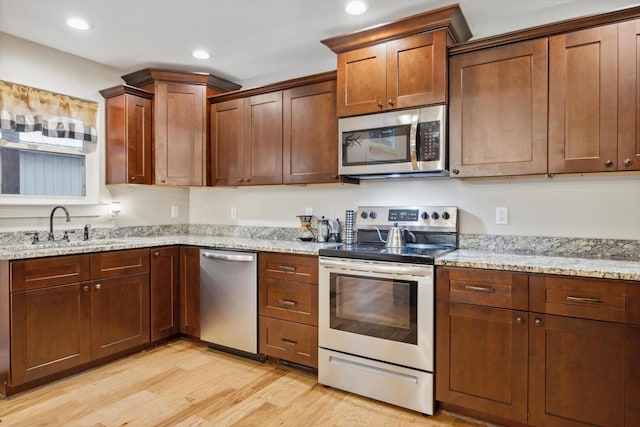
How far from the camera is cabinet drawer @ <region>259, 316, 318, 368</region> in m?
2.65

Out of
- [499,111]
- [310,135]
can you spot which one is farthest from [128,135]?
[499,111]

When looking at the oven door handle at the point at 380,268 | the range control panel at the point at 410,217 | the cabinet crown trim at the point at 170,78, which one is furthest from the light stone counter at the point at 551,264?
the cabinet crown trim at the point at 170,78

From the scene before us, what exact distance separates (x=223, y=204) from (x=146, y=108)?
1145mm

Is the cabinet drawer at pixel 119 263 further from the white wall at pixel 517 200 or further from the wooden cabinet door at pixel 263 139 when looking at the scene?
the white wall at pixel 517 200

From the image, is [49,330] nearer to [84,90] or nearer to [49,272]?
[49,272]

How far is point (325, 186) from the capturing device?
10.8 feet

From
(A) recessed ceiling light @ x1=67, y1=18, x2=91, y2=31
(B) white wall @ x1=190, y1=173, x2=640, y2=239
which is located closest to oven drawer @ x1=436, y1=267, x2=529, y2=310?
(B) white wall @ x1=190, y1=173, x2=640, y2=239

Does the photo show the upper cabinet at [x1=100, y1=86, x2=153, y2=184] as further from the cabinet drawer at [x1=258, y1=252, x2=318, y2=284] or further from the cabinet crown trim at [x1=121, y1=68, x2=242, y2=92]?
the cabinet drawer at [x1=258, y1=252, x2=318, y2=284]

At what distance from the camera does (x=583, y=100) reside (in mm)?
2080

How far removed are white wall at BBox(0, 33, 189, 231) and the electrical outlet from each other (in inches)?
122

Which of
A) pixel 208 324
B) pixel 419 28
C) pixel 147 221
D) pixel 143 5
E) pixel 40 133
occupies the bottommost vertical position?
pixel 208 324

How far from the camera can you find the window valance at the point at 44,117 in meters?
2.82

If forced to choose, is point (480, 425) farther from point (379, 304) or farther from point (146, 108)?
point (146, 108)

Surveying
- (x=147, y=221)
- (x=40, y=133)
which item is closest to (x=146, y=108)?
(x=40, y=133)
